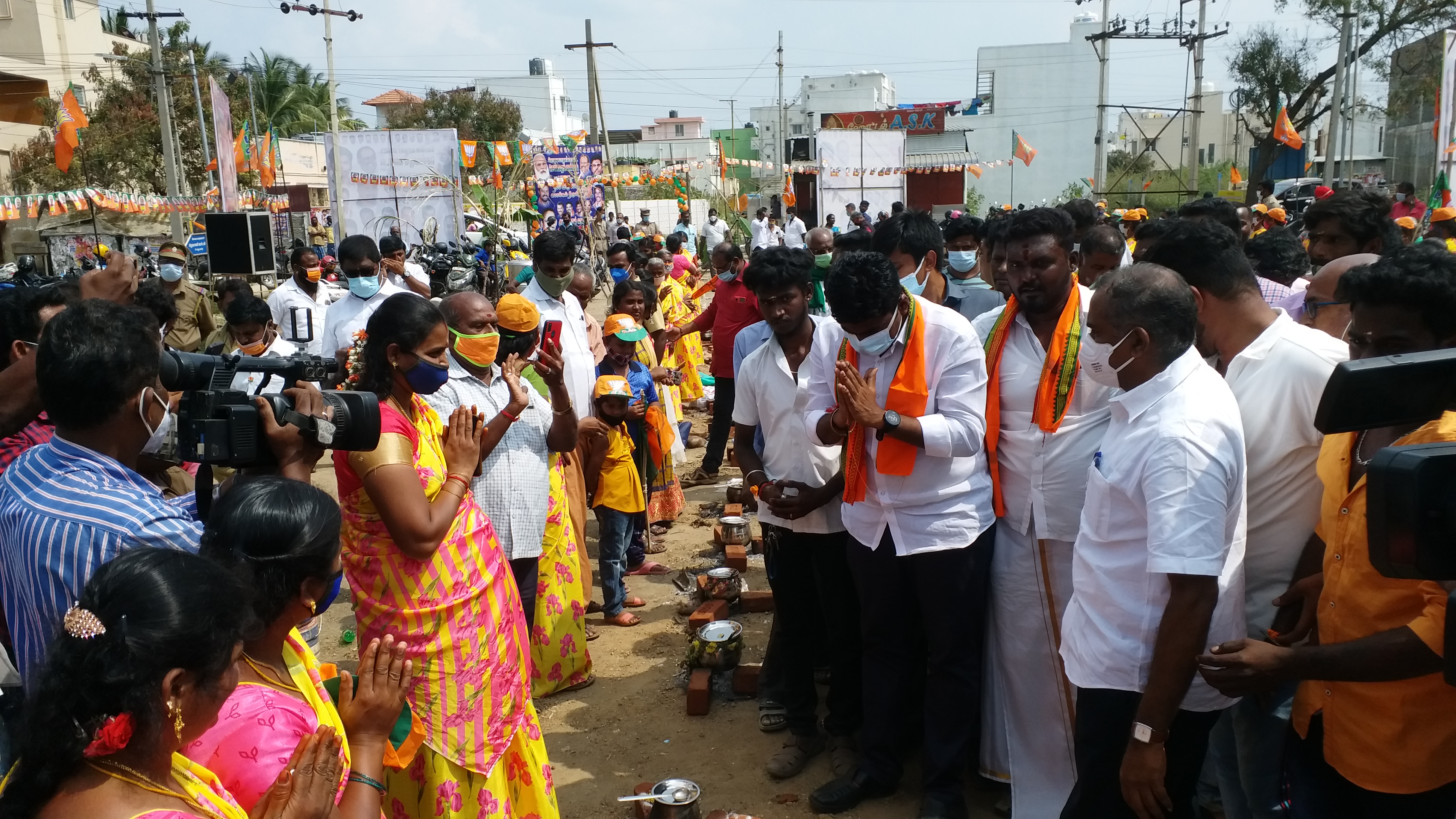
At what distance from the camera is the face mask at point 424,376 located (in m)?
2.90

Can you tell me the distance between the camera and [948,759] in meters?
3.51

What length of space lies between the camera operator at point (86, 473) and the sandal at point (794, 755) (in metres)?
2.50

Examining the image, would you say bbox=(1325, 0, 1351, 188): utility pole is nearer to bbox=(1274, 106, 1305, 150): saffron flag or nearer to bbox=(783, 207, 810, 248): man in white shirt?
bbox=(1274, 106, 1305, 150): saffron flag

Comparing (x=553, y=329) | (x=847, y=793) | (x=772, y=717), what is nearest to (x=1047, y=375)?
(x=847, y=793)

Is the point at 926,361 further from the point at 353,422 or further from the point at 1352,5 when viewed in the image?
the point at 1352,5

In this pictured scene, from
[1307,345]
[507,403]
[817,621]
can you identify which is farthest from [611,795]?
[1307,345]

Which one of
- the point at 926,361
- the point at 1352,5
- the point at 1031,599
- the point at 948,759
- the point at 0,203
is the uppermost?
the point at 1352,5

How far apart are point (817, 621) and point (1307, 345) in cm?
248

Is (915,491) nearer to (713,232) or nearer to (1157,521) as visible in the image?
(1157,521)

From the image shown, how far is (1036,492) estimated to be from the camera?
3.28 m

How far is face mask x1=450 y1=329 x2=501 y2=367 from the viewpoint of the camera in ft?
12.5

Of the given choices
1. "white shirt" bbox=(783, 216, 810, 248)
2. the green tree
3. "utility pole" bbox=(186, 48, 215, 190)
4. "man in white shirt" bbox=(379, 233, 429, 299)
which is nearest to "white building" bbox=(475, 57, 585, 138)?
the green tree

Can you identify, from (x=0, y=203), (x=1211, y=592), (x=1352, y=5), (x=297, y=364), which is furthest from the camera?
(x=1352, y=5)

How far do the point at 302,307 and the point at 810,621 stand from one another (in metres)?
5.31
